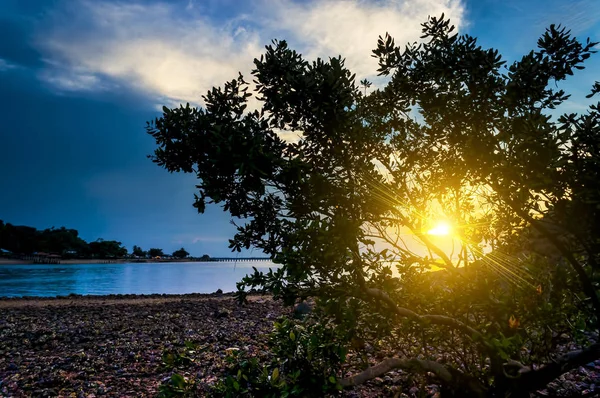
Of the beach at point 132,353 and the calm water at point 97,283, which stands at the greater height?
the beach at point 132,353

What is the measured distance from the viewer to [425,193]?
25.8 ft

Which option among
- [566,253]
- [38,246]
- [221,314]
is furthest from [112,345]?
[38,246]

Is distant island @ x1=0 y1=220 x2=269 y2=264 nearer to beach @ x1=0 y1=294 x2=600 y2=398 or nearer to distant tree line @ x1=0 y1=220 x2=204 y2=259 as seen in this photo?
distant tree line @ x1=0 y1=220 x2=204 y2=259

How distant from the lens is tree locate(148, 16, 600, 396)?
→ 5.29m

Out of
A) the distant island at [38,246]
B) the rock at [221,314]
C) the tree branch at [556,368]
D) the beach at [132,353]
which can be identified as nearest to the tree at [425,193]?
the tree branch at [556,368]

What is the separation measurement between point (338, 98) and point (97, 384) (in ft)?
32.7

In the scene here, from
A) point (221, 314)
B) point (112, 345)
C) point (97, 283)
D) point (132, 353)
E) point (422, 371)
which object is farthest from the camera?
point (97, 283)

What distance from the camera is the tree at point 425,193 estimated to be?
5.29 meters

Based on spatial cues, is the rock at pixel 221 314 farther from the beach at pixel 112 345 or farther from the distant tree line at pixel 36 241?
the distant tree line at pixel 36 241

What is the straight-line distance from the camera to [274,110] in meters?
6.55

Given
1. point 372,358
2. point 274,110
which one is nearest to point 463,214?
point 274,110

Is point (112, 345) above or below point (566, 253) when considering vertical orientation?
below

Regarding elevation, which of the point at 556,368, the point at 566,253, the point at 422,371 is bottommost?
the point at 422,371

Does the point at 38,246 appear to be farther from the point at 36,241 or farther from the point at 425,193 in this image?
the point at 425,193
